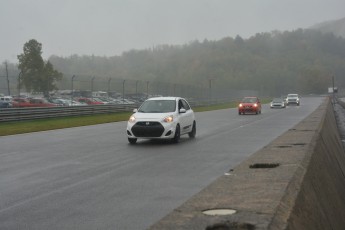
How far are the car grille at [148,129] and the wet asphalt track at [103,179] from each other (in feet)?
1.22

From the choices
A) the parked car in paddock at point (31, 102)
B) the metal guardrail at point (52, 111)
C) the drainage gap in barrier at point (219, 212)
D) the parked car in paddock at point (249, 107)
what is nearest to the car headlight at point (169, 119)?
the drainage gap in barrier at point (219, 212)

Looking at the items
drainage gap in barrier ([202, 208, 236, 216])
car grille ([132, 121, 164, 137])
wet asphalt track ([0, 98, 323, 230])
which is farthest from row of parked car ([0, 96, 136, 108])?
drainage gap in barrier ([202, 208, 236, 216])

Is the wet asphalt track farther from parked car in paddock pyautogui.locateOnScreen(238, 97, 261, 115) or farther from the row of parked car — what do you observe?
parked car in paddock pyautogui.locateOnScreen(238, 97, 261, 115)

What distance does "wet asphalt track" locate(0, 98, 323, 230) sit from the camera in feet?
20.7

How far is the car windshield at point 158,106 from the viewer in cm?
1733

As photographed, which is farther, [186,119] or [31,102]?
[31,102]

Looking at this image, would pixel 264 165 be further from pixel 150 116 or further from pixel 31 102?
pixel 31 102

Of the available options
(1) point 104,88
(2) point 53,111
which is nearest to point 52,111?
(2) point 53,111

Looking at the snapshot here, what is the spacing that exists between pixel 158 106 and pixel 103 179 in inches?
334

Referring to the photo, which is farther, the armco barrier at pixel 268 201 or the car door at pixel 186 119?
the car door at pixel 186 119

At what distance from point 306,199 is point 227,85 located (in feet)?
602

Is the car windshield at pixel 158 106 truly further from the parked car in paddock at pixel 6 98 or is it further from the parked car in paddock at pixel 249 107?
the parked car in paddock at pixel 249 107

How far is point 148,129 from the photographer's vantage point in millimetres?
16250

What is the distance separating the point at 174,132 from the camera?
652 inches
